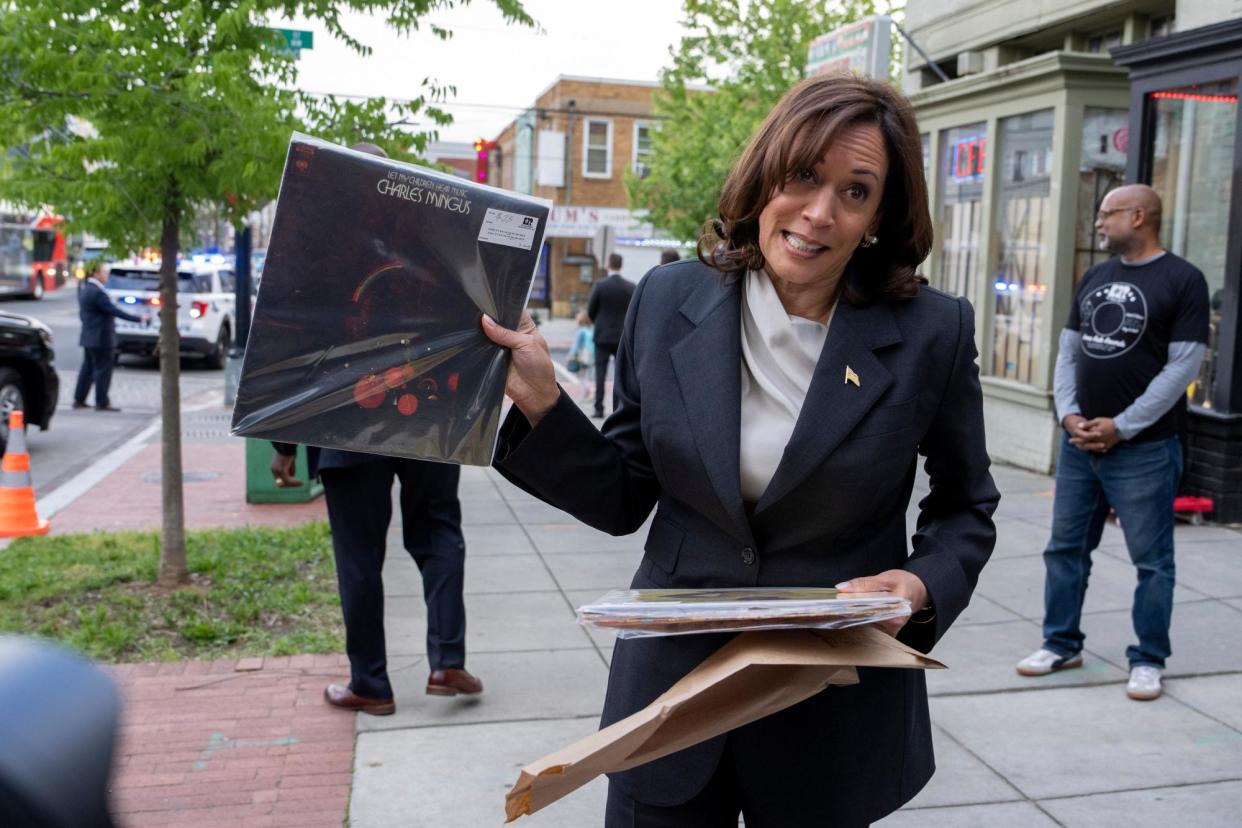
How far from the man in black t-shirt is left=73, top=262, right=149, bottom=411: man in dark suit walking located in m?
13.1

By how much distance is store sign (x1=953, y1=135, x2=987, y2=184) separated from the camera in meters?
12.3

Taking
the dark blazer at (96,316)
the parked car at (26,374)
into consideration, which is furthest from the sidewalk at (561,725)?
the dark blazer at (96,316)

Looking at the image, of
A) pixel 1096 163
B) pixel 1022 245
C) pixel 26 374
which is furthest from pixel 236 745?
pixel 26 374

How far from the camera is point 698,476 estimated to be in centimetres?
215

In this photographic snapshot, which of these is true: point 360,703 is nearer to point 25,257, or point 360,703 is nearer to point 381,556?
point 381,556

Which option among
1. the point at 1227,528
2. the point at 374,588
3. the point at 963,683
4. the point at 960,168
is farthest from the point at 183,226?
the point at 960,168

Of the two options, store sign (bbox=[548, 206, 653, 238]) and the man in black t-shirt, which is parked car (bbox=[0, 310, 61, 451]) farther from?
store sign (bbox=[548, 206, 653, 238])

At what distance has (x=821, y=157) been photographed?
6.88 feet

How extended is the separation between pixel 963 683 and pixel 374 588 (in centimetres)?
259

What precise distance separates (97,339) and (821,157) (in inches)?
613

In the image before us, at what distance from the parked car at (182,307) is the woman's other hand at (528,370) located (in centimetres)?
2080

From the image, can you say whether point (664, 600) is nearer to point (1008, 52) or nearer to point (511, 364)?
point (511, 364)

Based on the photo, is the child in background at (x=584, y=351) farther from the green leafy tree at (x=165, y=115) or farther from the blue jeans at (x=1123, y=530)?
the blue jeans at (x=1123, y=530)

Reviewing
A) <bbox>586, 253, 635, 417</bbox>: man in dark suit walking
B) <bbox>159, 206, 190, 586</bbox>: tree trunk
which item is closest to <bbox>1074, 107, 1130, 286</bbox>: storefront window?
→ <bbox>586, 253, 635, 417</bbox>: man in dark suit walking
